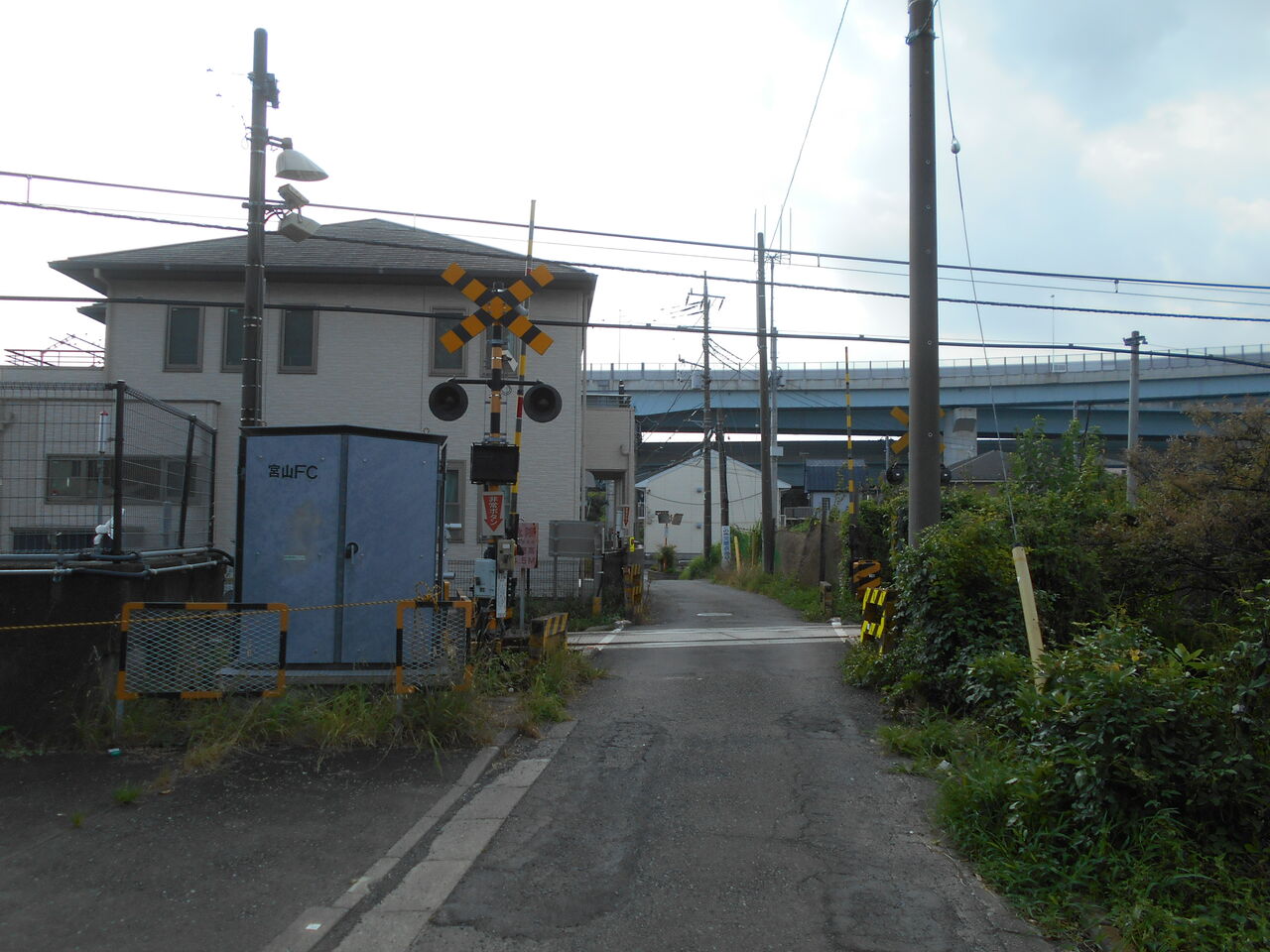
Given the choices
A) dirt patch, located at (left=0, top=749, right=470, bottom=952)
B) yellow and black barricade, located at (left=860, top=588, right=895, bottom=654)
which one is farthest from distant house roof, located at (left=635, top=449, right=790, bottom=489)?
dirt patch, located at (left=0, top=749, right=470, bottom=952)

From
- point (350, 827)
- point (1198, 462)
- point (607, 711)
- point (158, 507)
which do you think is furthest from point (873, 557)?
point (350, 827)

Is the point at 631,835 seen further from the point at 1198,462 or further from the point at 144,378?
the point at 144,378

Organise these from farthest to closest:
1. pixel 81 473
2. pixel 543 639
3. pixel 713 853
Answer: pixel 543 639
pixel 81 473
pixel 713 853

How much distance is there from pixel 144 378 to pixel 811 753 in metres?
17.8

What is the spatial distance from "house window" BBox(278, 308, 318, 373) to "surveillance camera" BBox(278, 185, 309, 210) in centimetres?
977

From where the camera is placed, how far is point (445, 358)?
20.6 meters

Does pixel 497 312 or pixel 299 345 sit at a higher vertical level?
pixel 299 345

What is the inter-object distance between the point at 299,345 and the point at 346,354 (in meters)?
1.07

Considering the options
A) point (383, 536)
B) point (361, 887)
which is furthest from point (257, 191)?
point (361, 887)

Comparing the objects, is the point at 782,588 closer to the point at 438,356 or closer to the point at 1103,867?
the point at 438,356

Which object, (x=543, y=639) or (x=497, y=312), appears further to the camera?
(x=497, y=312)

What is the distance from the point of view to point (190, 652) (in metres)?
7.25

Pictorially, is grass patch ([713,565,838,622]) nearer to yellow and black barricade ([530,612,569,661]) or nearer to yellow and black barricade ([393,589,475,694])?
yellow and black barricade ([530,612,569,661])

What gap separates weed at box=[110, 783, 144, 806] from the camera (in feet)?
19.3
